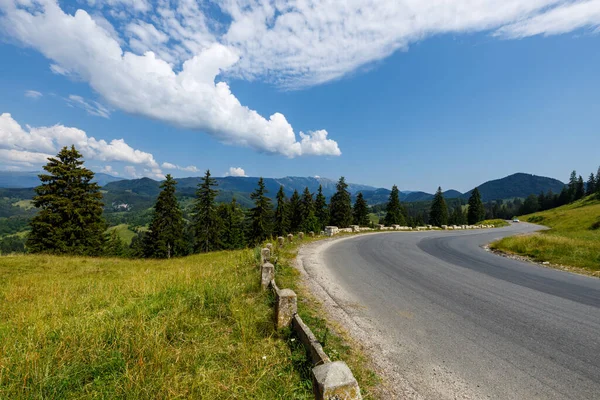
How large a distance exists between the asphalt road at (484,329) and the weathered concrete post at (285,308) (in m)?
1.77

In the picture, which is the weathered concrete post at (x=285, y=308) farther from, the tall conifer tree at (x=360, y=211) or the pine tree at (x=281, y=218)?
the tall conifer tree at (x=360, y=211)

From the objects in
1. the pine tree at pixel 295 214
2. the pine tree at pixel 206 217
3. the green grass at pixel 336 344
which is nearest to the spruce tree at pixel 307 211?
the pine tree at pixel 295 214

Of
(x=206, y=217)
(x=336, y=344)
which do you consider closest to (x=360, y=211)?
(x=206, y=217)

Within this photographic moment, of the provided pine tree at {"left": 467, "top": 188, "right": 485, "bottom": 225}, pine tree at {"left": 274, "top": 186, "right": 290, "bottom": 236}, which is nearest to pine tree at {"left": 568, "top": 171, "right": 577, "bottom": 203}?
pine tree at {"left": 467, "top": 188, "right": 485, "bottom": 225}

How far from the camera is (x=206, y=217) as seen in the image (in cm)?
4134

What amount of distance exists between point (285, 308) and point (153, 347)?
2.18 m

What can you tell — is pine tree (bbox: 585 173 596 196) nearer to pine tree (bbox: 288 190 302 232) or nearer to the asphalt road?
pine tree (bbox: 288 190 302 232)

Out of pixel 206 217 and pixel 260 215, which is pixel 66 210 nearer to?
pixel 206 217

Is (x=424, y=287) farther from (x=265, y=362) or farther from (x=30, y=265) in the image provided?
(x=30, y=265)

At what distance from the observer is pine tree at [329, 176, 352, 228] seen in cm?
5341

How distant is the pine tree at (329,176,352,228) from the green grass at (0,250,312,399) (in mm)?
47698

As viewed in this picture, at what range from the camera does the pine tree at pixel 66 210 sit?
83.1ft

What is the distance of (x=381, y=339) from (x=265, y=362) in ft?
7.40

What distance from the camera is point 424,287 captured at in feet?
25.7
